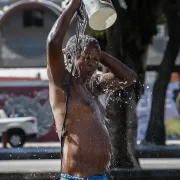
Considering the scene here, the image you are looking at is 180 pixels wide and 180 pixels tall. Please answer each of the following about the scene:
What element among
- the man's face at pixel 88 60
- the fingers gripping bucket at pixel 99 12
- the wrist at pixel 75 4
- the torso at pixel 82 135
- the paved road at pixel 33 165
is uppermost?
the wrist at pixel 75 4

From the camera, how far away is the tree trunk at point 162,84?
1136cm

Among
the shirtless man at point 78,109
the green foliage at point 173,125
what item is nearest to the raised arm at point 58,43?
the shirtless man at point 78,109

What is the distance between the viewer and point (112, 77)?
14.2ft

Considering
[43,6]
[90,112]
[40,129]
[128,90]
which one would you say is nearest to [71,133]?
[90,112]

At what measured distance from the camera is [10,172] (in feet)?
25.8

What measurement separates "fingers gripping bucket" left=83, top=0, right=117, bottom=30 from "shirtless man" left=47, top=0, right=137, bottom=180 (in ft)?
0.21

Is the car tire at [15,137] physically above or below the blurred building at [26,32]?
below

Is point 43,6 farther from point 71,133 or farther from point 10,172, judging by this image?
point 71,133

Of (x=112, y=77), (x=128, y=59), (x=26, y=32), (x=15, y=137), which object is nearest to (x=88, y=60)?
(x=112, y=77)

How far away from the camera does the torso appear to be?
3.94 m

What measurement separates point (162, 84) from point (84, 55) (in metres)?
7.68

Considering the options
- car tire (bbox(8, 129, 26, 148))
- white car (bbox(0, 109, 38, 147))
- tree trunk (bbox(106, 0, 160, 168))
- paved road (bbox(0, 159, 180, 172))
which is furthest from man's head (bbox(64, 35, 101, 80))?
white car (bbox(0, 109, 38, 147))

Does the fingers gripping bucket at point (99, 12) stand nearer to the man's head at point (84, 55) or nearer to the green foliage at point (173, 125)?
the man's head at point (84, 55)

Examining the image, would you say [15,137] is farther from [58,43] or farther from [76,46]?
[58,43]
